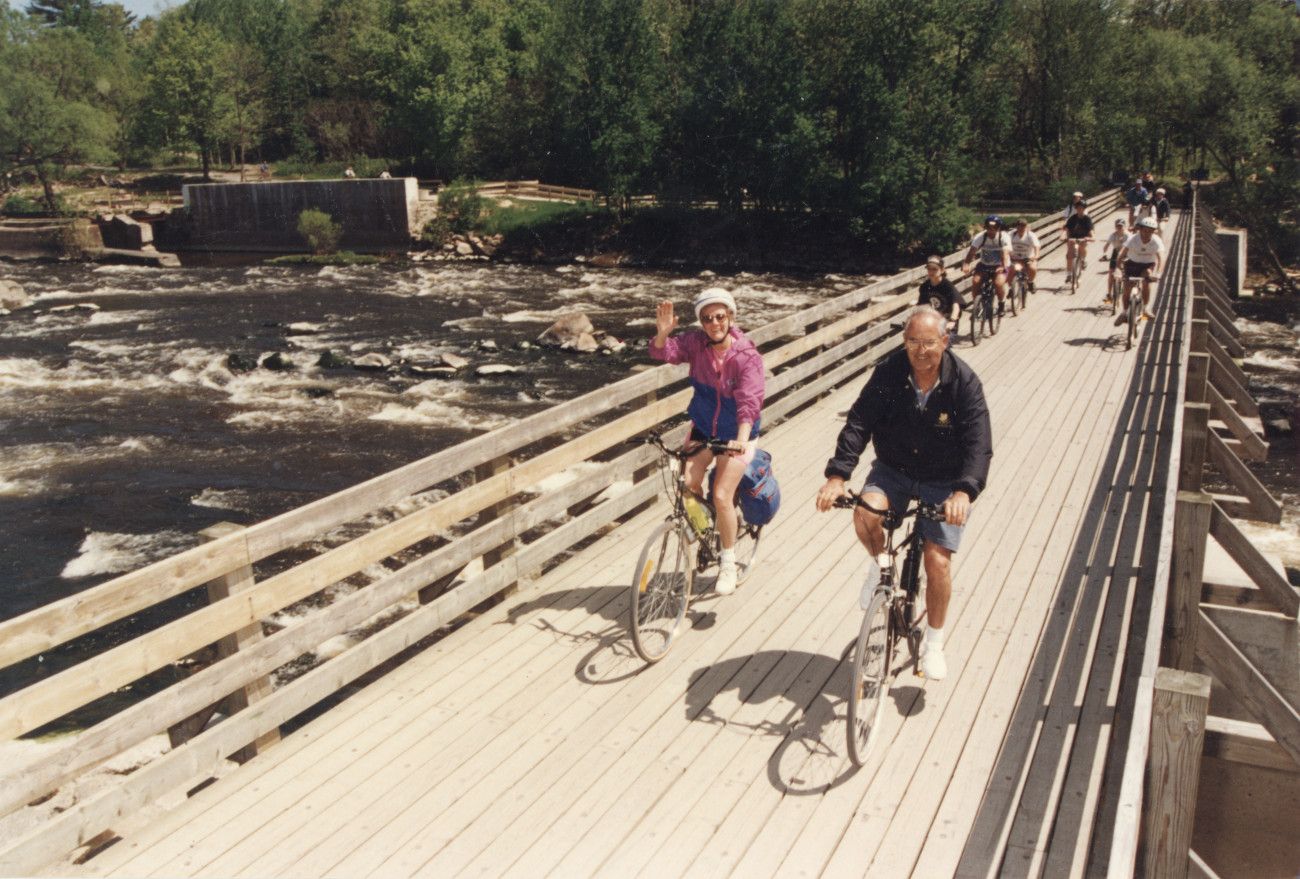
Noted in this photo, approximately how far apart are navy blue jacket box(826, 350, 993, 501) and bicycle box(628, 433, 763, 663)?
984 millimetres

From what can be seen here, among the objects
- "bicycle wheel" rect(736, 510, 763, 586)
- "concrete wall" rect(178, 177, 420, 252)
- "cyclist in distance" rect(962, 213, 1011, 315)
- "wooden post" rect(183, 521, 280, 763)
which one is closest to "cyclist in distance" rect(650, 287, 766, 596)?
"bicycle wheel" rect(736, 510, 763, 586)

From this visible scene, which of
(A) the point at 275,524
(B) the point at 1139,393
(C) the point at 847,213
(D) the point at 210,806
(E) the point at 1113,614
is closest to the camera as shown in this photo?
(D) the point at 210,806

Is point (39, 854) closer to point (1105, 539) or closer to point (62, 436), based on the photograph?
point (1105, 539)

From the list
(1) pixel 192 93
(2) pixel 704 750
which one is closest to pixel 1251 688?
(2) pixel 704 750

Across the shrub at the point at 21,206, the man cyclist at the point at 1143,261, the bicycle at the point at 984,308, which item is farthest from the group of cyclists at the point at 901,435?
the shrub at the point at 21,206

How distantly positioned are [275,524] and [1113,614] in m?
4.68

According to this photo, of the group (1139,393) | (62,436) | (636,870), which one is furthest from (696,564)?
(62,436)

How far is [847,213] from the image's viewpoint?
47.6m

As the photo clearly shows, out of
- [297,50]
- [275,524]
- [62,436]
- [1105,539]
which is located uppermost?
[297,50]

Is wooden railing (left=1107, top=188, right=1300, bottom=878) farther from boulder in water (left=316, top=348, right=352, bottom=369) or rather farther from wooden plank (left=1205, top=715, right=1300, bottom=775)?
boulder in water (left=316, top=348, right=352, bottom=369)

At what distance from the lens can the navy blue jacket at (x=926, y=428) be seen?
465 cm

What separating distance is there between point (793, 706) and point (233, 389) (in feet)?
63.8

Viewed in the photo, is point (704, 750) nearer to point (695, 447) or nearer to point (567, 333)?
point (695, 447)

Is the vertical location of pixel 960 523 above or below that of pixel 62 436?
above
